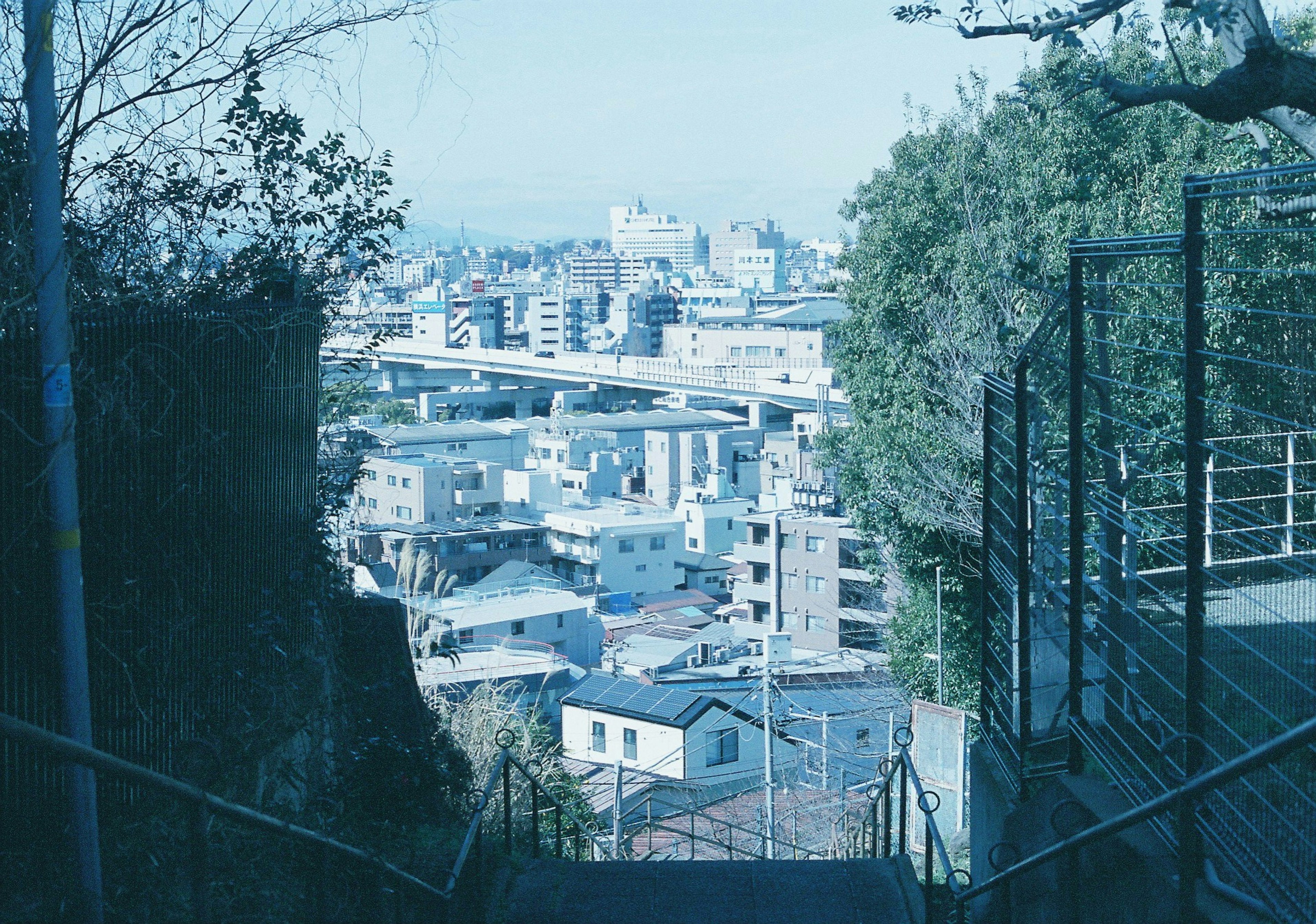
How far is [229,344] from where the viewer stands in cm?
485

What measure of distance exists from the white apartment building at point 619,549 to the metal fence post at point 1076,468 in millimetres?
29527

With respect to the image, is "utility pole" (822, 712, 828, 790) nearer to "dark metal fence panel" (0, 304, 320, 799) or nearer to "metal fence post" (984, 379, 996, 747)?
"metal fence post" (984, 379, 996, 747)

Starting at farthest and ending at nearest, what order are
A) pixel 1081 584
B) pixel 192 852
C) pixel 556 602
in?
pixel 556 602 → pixel 1081 584 → pixel 192 852

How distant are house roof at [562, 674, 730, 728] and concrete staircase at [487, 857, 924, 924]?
11.7m

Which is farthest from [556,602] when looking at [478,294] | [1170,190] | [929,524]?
[478,294]

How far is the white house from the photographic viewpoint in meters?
17.0

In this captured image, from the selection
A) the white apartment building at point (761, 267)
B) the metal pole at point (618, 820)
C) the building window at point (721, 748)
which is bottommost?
the building window at point (721, 748)

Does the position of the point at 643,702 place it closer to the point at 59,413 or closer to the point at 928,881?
the point at 928,881

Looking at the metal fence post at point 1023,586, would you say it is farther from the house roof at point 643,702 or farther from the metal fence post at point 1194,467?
the house roof at point 643,702

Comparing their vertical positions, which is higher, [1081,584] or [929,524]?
[1081,584]

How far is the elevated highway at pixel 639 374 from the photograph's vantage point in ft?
166

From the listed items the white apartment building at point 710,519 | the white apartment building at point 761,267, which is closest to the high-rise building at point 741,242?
the white apartment building at point 761,267

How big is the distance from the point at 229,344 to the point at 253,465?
1.75 feet

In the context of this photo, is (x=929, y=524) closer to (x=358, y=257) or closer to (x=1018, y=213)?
(x=1018, y=213)
